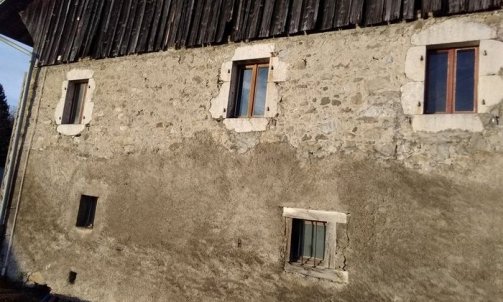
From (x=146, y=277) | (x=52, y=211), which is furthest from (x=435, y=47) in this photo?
(x=52, y=211)

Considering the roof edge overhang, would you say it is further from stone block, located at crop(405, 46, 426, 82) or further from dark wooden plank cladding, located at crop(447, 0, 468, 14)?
dark wooden plank cladding, located at crop(447, 0, 468, 14)

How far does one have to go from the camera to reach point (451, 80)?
14.7ft

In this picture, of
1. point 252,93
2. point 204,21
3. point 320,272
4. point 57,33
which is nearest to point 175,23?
point 204,21

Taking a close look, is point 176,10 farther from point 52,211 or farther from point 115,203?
point 52,211

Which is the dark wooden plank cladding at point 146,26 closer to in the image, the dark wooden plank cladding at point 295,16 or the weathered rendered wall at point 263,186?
the weathered rendered wall at point 263,186

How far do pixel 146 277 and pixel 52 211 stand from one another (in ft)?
7.95

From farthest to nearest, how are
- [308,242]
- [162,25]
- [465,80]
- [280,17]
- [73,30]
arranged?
[73,30] < [162,25] < [280,17] < [308,242] < [465,80]

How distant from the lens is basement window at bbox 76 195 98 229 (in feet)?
21.8

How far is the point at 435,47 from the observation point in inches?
180

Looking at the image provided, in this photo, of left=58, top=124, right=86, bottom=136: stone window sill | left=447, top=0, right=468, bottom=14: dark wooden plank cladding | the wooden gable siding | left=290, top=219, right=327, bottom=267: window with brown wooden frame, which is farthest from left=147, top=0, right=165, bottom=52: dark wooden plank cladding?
left=447, top=0, right=468, bottom=14: dark wooden plank cladding

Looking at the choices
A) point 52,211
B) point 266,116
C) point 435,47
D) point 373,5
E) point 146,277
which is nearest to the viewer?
point 435,47

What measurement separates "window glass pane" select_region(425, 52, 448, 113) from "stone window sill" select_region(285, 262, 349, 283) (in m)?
2.11

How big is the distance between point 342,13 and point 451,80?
1577 mm

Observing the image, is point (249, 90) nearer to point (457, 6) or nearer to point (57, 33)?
point (457, 6)
